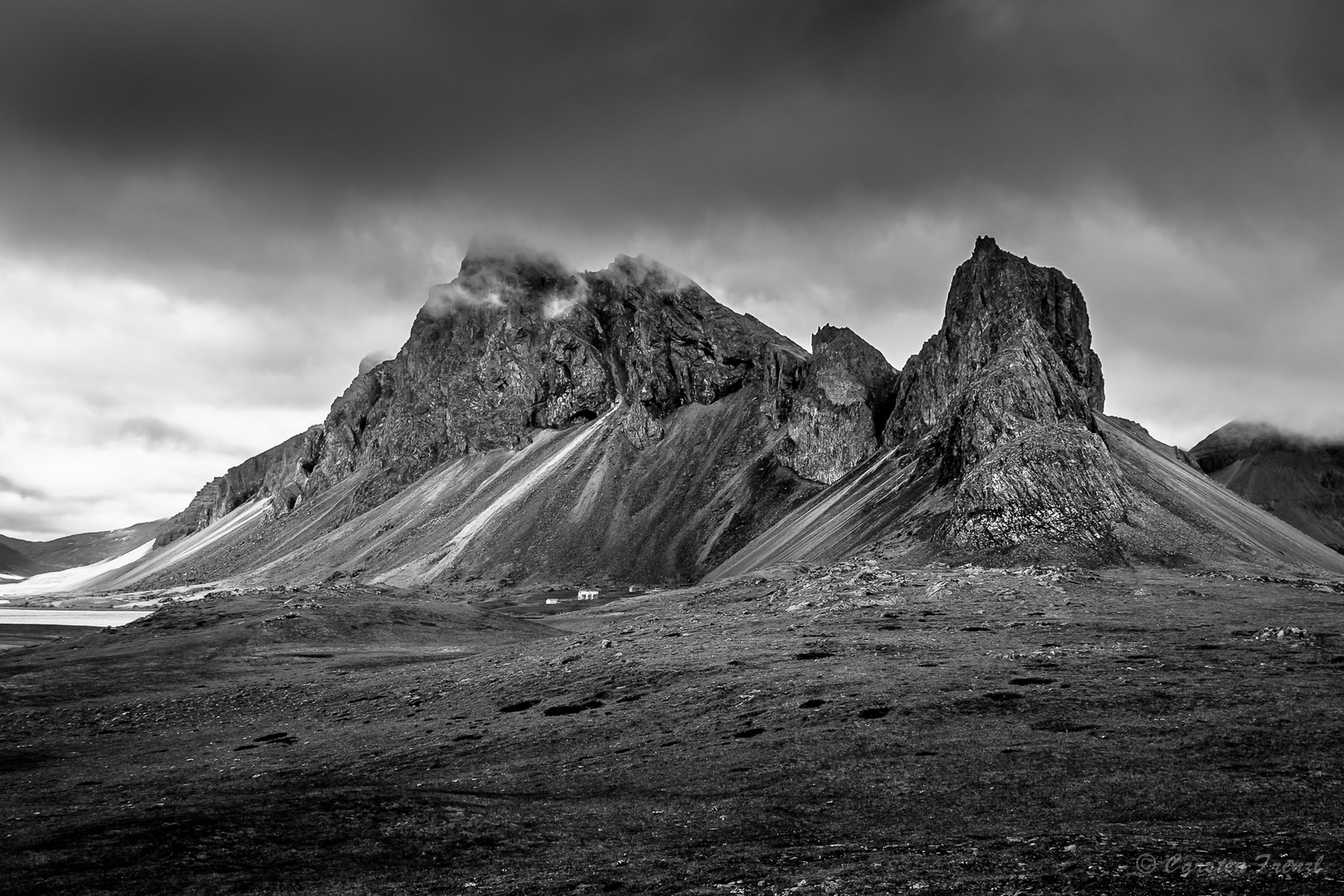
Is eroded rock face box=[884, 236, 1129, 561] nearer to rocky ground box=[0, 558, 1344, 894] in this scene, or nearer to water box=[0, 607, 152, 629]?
rocky ground box=[0, 558, 1344, 894]

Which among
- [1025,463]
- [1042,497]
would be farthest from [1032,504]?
[1025,463]

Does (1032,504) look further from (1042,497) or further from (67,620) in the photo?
(67,620)

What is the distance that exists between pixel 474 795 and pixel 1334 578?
13301cm

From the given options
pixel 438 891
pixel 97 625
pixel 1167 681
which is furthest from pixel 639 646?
pixel 97 625

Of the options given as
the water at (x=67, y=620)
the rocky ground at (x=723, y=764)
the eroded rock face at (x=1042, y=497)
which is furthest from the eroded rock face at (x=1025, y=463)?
the water at (x=67, y=620)

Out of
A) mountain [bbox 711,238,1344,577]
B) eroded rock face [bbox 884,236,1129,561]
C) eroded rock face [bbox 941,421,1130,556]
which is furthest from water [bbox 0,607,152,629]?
eroded rock face [bbox 884,236,1129,561]

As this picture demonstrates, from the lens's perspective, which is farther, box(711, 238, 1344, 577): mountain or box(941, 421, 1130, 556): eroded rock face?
box(941, 421, 1130, 556): eroded rock face

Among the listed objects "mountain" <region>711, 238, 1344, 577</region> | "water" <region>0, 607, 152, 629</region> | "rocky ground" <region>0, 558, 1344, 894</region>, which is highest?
"mountain" <region>711, 238, 1344, 577</region>

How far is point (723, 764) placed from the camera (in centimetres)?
3300

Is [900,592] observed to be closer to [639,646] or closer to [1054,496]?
[639,646]

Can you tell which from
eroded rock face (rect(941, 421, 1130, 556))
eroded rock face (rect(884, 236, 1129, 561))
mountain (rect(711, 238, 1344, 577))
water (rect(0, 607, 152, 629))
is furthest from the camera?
water (rect(0, 607, 152, 629))

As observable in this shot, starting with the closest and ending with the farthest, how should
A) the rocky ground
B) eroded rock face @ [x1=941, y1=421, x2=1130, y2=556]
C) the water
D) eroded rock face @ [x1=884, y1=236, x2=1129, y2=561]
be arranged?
the rocky ground
eroded rock face @ [x1=941, y1=421, x2=1130, y2=556]
eroded rock face @ [x1=884, y1=236, x2=1129, y2=561]
the water

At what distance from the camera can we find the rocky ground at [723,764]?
20.1 m

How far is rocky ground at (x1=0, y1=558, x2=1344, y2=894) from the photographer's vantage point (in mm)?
20094
